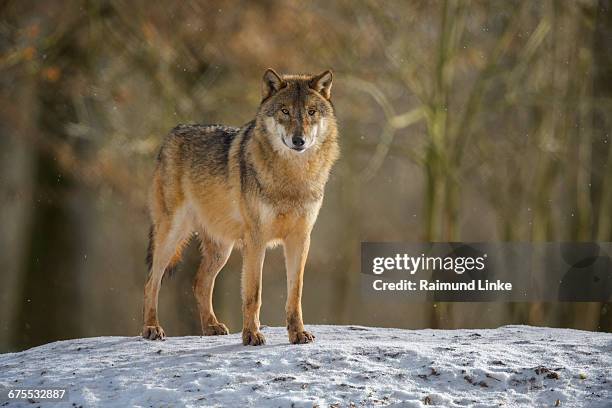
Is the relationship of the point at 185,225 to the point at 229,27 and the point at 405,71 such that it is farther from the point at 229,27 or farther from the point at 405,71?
the point at 405,71

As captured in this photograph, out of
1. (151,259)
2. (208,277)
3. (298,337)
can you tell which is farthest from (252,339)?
(151,259)

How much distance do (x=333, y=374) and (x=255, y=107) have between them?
320 inches

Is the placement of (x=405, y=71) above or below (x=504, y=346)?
above

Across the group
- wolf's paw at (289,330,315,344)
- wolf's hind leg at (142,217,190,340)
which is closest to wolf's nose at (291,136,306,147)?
wolf's paw at (289,330,315,344)

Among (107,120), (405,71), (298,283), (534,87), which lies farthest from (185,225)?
(534,87)

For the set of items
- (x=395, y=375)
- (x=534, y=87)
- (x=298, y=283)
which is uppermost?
(x=534, y=87)

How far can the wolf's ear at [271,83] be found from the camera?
7.40 m

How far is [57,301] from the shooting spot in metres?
13.8

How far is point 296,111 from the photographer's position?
714 centimetres

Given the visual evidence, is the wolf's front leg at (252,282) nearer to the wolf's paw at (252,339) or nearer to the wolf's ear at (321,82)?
the wolf's paw at (252,339)

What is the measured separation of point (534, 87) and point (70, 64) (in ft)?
26.1

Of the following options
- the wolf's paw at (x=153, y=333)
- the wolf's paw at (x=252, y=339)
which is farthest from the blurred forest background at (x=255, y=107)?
the wolf's paw at (x=252, y=339)

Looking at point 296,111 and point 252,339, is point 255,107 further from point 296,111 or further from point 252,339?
point 252,339

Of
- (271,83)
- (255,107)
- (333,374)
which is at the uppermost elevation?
(255,107)
